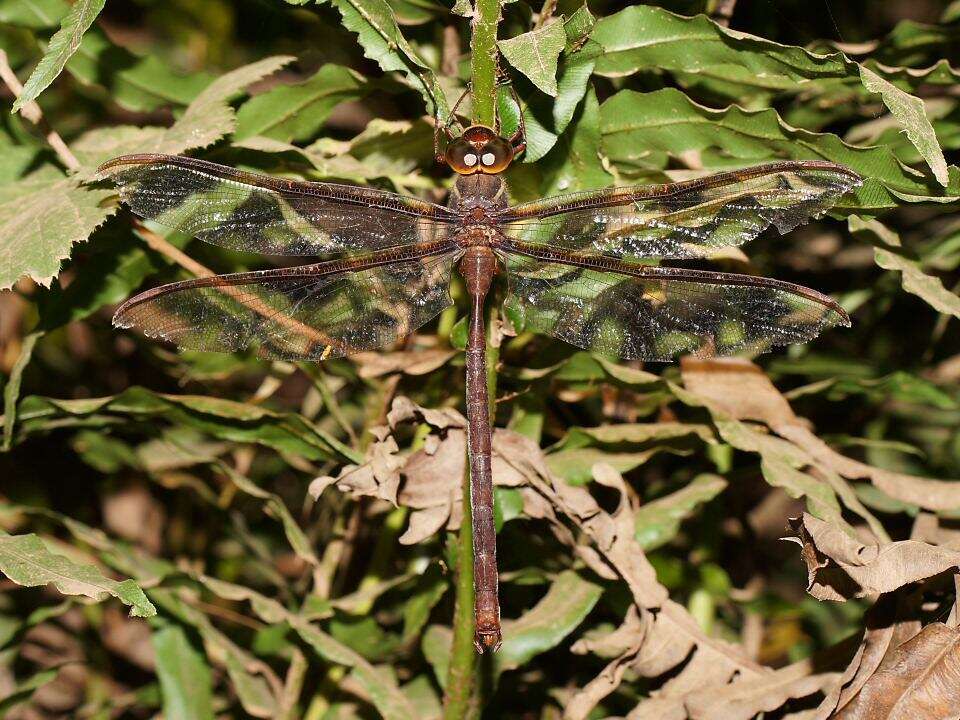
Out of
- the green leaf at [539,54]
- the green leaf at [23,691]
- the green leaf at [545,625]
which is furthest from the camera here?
the green leaf at [23,691]

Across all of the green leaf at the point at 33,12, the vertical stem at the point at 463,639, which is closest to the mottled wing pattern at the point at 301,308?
the vertical stem at the point at 463,639

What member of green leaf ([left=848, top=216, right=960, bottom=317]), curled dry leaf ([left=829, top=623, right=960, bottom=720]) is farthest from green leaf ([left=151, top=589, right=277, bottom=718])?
green leaf ([left=848, top=216, right=960, bottom=317])

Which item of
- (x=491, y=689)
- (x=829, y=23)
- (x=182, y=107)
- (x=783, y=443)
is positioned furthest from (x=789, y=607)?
(x=182, y=107)

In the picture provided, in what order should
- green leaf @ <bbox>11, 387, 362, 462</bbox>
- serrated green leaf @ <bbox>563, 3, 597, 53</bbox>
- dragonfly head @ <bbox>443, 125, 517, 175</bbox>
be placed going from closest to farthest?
1. serrated green leaf @ <bbox>563, 3, 597, 53</bbox>
2. dragonfly head @ <bbox>443, 125, 517, 175</bbox>
3. green leaf @ <bbox>11, 387, 362, 462</bbox>

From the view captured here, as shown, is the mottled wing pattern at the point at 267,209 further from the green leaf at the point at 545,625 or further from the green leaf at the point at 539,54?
the green leaf at the point at 545,625

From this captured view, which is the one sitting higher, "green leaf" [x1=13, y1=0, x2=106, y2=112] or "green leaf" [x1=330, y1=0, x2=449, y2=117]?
"green leaf" [x1=13, y1=0, x2=106, y2=112]

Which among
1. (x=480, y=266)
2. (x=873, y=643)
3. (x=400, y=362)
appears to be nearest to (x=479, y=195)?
(x=480, y=266)

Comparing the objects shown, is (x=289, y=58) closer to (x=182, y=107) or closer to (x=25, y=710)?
(x=182, y=107)

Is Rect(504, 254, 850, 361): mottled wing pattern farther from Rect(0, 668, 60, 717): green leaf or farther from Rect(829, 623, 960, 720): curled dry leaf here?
Rect(0, 668, 60, 717): green leaf

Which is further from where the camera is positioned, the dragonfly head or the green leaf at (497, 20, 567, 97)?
the dragonfly head
